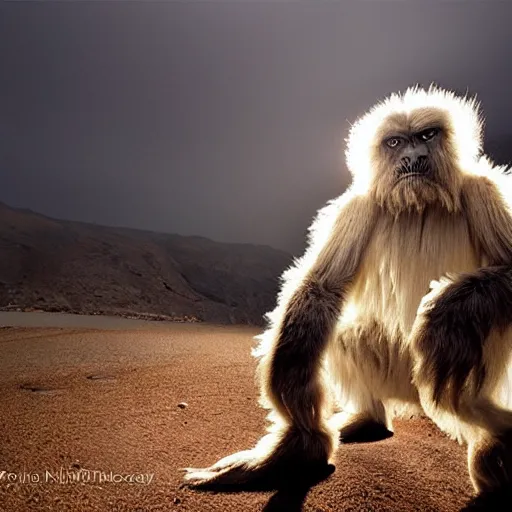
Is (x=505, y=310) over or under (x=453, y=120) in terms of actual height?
under

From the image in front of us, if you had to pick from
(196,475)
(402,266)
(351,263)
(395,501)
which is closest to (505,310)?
(402,266)

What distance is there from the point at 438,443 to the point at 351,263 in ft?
2.82

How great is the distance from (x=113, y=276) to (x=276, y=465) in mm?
13932

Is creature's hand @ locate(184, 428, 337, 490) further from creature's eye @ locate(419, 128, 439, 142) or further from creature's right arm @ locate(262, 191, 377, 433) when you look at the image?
creature's eye @ locate(419, 128, 439, 142)

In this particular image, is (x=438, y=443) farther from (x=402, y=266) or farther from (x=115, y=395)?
(x=115, y=395)

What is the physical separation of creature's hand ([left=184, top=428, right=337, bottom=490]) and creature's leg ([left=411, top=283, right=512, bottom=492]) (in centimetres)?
37

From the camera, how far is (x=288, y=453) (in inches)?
56.6

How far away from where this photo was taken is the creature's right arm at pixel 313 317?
4.86ft

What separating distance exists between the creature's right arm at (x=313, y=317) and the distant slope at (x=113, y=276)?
9072 millimetres

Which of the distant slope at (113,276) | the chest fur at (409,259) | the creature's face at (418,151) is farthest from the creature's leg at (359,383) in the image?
the distant slope at (113,276)

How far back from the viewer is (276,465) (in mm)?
1426

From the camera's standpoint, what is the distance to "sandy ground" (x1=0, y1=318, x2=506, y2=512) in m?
1.34

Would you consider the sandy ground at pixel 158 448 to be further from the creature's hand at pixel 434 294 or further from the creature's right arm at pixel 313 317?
the creature's hand at pixel 434 294

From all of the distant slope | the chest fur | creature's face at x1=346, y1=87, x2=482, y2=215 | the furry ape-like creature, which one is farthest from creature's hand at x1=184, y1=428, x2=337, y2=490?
the distant slope
